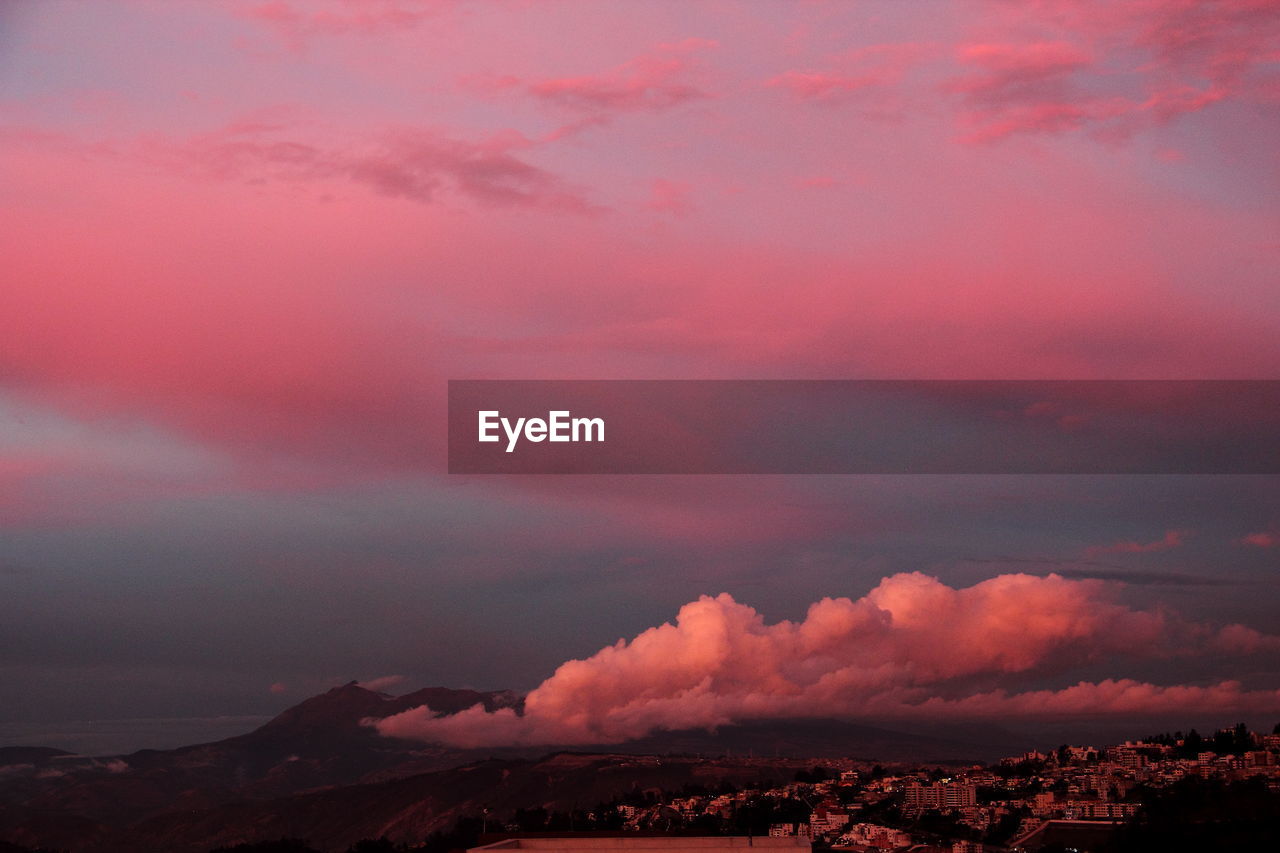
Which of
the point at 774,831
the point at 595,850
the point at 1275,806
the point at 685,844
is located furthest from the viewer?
the point at 774,831

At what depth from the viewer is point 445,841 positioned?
609 ft

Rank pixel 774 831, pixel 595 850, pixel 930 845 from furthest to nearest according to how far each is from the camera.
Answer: pixel 774 831 → pixel 930 845 → pixel 595 850

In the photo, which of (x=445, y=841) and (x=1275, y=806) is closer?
(x=1275, y=806)

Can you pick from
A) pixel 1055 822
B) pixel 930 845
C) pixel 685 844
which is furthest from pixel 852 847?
pixel 685 844

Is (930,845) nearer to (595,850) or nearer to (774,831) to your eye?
(774,831)

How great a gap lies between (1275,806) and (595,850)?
301 ft

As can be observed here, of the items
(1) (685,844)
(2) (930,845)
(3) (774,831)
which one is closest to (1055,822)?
(2) (930,845)

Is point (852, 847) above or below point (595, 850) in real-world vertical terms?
below

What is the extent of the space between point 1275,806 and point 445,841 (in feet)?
314

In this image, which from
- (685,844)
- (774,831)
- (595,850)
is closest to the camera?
(595,850)

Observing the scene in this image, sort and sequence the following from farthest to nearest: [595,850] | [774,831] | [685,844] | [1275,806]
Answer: [774,831]
[1275,806]
[685,844]
[595,850]

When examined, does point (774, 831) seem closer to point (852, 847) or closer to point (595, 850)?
point (852, 847)

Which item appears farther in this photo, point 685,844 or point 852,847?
point 852,847

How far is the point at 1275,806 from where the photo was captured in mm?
148500
